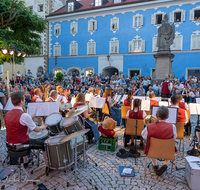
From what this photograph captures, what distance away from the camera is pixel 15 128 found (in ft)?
11.9

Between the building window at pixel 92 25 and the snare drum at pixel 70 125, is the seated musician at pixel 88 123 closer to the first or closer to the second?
the snare drum at pixel 70 125

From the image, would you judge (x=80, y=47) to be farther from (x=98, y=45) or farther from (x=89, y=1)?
(x=89, y=1)

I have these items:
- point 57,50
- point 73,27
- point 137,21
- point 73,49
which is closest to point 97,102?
point 137,21

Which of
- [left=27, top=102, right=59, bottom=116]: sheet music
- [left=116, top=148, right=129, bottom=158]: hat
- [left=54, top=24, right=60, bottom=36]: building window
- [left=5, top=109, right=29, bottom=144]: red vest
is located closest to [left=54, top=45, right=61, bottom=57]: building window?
[left=54, top=24, right=60, bottom=36]: building window

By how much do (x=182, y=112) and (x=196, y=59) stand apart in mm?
19605

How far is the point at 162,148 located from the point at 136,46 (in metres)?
22.8

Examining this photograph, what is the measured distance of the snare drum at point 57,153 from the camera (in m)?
3.74

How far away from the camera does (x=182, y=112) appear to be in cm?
553

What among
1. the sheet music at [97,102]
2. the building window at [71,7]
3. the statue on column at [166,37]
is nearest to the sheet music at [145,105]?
the sheet music at [97,102]

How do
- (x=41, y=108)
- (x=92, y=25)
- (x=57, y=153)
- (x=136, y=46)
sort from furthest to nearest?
(x=92, y=25) → (x=136, y=46) → (x=41, y=108) → (x=57, y=153)

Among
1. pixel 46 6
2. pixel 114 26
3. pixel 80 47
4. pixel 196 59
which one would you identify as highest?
pixel 46 6

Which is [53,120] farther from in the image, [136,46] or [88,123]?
[136,46]

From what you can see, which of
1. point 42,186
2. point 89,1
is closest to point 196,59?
point 89,1

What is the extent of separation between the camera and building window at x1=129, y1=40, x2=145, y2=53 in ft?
80.7
